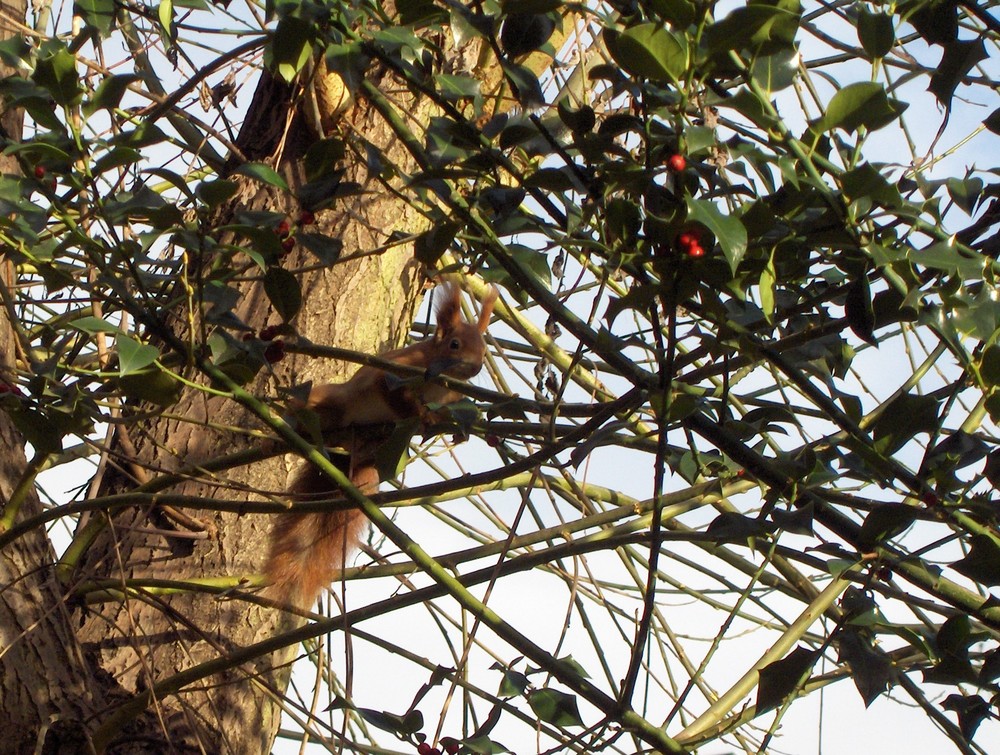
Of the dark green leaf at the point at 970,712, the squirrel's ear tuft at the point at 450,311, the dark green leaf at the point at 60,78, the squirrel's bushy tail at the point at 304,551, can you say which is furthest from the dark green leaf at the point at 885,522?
the squirrel's ear tuft at the point at 450,311

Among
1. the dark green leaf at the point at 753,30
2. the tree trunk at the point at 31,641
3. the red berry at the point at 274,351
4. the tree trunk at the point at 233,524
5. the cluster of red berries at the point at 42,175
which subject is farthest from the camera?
the tree trunk at the point at 233,524

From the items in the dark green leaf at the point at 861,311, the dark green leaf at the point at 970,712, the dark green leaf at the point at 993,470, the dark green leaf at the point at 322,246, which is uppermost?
the dark green leaf at the point at 322,246

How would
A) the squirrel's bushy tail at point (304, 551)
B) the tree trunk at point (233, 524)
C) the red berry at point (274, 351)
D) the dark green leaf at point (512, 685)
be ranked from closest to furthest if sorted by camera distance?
the dark green leaf at point (512, 685)
the red berry at point (274, 351)
the tree trunk at point (233, 524)
the squirrel's bushy tail at point (304, 551)

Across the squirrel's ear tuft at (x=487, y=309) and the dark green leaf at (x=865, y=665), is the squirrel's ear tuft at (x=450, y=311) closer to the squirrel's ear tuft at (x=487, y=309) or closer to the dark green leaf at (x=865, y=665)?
the squirrel's ear tuft at (x=487, y=309)

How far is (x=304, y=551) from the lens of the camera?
2662 mm

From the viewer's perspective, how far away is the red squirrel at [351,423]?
261 centimetres

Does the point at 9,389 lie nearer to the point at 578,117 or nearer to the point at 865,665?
the point at 578,117

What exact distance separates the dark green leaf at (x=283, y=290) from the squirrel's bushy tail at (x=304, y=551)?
99 cm

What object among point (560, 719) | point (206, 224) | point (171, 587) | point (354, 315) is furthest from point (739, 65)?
point (354, 315)

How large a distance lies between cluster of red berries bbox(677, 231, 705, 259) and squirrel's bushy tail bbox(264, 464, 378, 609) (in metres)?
1.47

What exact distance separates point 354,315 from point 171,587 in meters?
0.88

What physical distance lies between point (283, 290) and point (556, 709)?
693 millimetres

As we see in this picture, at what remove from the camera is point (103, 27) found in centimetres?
155

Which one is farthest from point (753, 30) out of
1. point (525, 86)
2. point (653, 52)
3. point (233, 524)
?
point (233, 524)
